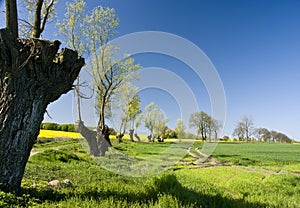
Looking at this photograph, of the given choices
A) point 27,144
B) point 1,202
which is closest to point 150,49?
point 27,144

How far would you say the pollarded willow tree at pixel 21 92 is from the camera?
19.2 ft

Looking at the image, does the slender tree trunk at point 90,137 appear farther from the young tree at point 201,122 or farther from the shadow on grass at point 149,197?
the young tree at point 201,122

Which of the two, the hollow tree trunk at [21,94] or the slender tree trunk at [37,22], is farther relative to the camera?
the slender tree trunk at [37,22]

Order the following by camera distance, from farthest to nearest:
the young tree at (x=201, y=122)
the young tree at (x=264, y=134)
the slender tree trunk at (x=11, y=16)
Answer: the young tree at (x=264, y=134)
the young tree at (x=201, y=122)
the slender tree trunk at (x=11, y=16)

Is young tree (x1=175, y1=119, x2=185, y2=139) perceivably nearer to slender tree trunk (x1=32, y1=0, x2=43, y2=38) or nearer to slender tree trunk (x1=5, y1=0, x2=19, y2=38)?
slender tree trunk (x1=32, y1=0, x2=43, y2=38)

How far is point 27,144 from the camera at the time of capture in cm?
618

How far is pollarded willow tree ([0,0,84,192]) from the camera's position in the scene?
5.85 meters

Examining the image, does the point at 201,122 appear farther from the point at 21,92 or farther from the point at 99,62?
the point at 21,92

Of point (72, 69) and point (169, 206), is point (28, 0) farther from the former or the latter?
point (169, 206)

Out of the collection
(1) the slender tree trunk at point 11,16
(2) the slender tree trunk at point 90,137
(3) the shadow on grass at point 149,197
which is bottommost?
(3) the shadow on grass at point 149,197

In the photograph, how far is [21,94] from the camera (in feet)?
20.1

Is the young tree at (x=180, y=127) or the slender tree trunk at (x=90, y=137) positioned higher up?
the young tree at (x=180, y=127)

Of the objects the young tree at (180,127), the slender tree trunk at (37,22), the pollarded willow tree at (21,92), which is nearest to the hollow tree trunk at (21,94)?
the pollarded willow tree at (21,92)

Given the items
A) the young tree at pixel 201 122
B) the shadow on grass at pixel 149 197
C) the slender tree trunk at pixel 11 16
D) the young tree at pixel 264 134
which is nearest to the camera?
the shadow on grass at pixel 149 197
